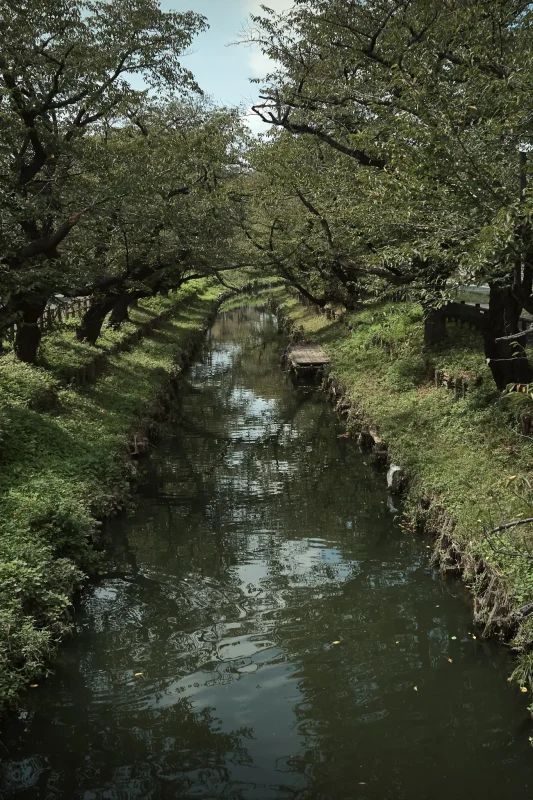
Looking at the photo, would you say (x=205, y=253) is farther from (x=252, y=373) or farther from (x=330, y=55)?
(x=330, y=55)

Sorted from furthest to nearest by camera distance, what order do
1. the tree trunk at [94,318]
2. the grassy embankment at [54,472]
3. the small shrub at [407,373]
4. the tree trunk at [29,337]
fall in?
1. the tree trunk at [94,318]
2. the small shrub at [407,373]
3. the tree trunk at [29,337]
4. the grassy embankment at [54,472]

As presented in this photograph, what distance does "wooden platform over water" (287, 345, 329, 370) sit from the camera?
27.9 metres

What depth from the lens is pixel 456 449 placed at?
14320 mm

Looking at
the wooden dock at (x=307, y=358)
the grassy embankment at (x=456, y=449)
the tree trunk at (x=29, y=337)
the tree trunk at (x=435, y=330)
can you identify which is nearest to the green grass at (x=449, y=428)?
the grassy embankment at (x=456, y=449)

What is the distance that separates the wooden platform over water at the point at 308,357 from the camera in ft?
91.7

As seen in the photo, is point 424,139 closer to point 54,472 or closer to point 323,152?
point 54,472

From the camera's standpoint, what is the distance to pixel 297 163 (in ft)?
84.5

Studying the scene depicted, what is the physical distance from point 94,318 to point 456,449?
15.8 meters

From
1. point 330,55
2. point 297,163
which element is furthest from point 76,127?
point 297,163

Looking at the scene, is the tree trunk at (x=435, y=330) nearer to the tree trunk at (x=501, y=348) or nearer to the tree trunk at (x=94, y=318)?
the tree trunk at (x=501, y=348)

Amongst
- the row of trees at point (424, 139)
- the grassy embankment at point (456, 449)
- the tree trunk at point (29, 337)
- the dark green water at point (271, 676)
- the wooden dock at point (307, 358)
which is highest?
the row of trees at point (424, 139)

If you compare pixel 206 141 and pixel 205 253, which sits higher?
pixel 206 141

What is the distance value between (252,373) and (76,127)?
660 inches

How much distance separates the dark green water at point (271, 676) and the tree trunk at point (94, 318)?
38.2 feet
